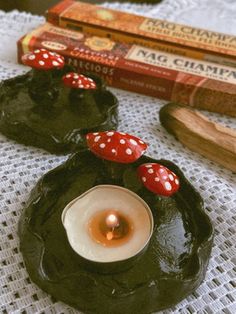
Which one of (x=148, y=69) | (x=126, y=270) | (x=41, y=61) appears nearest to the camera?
(x=126, y=270)

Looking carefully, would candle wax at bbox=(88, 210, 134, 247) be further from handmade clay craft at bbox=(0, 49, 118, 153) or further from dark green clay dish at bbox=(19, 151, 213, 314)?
handmade clay craft at bbox=(0, 49, 118, 153)

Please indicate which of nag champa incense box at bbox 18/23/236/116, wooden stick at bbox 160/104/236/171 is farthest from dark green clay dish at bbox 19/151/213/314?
nag champa incense box at bbox 18/23/236/116

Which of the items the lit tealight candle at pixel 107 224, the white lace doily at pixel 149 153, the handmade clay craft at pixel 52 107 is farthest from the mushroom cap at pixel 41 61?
the lit tealight candle at pixel 107 224

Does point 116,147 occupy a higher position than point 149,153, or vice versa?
point 116,147

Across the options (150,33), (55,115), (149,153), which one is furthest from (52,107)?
(150,33)

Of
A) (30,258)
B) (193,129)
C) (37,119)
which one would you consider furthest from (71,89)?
(30,258)

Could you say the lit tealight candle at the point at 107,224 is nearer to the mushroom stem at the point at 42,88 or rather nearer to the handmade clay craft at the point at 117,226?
the handmade clay craft at the point at 117,226

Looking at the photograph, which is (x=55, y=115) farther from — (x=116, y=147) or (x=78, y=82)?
(x=116, y=147)

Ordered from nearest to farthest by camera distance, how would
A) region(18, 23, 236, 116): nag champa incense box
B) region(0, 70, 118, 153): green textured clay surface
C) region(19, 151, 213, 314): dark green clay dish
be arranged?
region(19, 151, 213, 314): dark green clay dish, region(0, 70, 118, 153): green textured clay surface, region(18, 23, 236, 116): nag champa incense box
